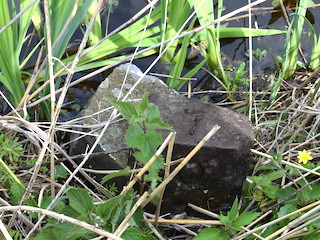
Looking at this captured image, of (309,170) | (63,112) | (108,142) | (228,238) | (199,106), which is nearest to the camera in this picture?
(228,238)

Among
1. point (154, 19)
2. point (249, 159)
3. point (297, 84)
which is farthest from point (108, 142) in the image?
point (297, 84)

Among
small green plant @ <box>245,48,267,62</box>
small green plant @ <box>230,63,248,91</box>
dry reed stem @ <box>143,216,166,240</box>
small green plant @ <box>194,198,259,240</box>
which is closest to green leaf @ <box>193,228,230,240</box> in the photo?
small green plant @ <box>194,198,259,240</box>

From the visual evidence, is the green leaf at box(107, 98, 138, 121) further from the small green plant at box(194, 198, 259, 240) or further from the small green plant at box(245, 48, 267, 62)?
the small green plant at box(245, 48, 267, 62)

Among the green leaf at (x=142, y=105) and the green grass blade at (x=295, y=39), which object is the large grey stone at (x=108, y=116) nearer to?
the green leaf at (x=142, y=105)

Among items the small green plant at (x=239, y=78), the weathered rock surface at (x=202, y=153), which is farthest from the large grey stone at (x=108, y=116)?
the small green plant at (x=239, y=78)

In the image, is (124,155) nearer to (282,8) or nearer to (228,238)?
(228,238)
